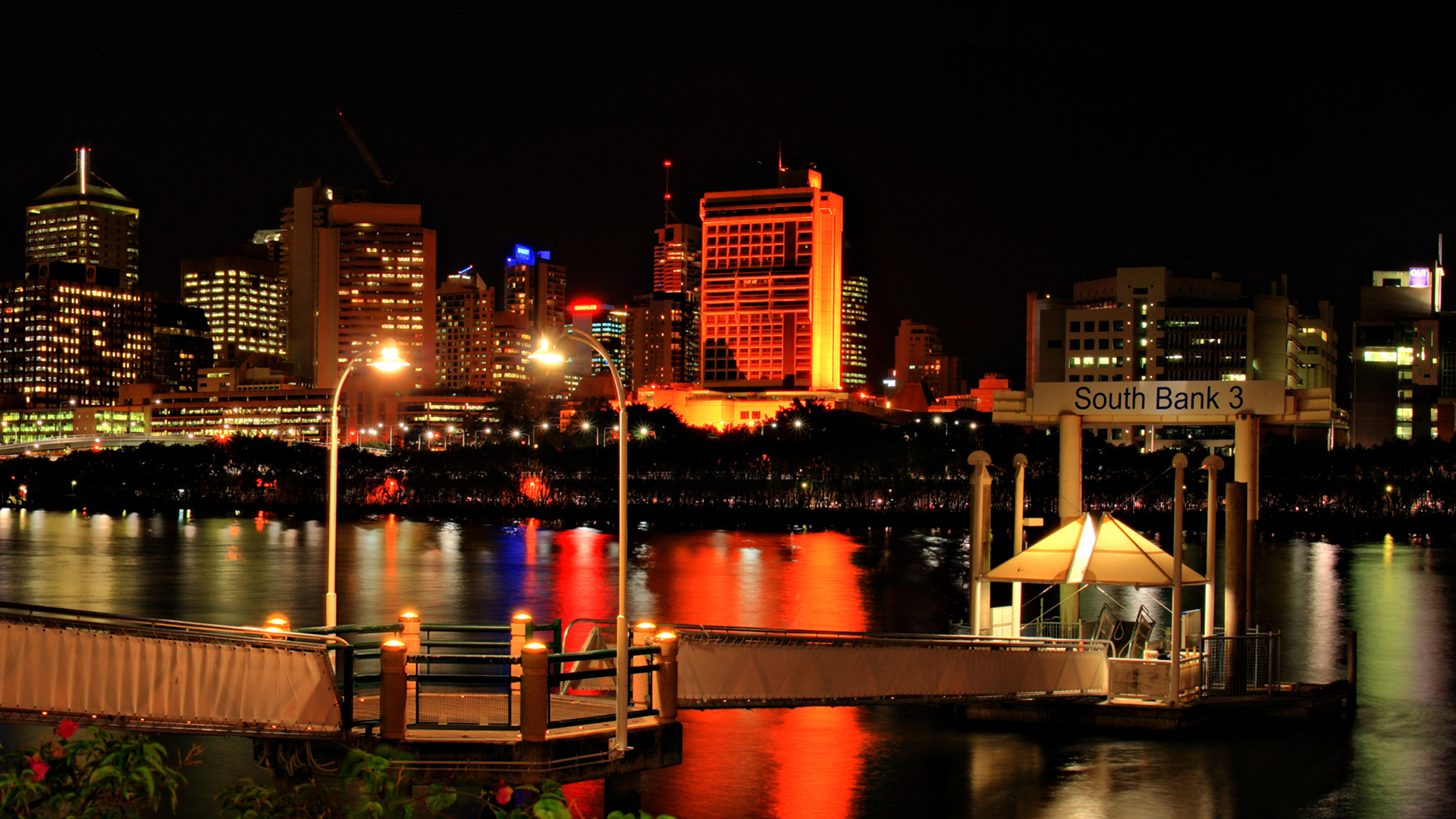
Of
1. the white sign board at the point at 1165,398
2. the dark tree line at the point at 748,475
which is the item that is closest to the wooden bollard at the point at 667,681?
the white sign board at the point at 1165,398

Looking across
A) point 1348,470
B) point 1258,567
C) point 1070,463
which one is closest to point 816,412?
point 1348,470

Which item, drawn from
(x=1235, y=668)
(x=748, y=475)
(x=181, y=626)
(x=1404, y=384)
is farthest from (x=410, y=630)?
(x=1404, y=384)

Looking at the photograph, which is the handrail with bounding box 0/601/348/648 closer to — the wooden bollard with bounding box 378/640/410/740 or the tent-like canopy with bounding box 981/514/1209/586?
the wooden bollard with bounding box 378/640/410/740

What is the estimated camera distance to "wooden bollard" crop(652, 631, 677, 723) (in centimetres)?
2098

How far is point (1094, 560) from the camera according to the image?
29.4 m

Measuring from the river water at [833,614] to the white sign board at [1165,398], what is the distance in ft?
22.2

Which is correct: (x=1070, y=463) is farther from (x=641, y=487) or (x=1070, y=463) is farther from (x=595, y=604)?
(x=641, y=487)

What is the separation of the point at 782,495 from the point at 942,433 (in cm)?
1888

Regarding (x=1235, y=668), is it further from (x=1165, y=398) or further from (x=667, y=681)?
(x=667, y=681)

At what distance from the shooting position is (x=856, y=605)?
2479 inches

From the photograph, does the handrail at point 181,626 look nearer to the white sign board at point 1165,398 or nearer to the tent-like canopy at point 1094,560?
the tent-like canopy at point 1094,560

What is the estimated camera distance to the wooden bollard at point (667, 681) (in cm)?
2098

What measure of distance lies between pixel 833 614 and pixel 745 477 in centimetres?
9779

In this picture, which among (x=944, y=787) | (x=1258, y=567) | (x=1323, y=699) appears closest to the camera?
(x=944, y=787)
